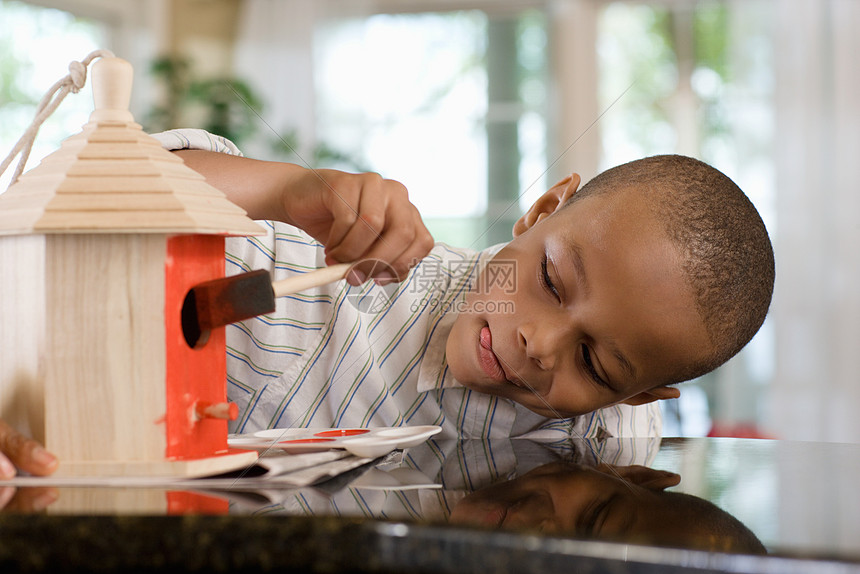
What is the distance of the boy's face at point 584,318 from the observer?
0.84 meters

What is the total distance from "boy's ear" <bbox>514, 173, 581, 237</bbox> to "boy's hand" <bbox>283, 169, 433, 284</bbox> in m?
0.43

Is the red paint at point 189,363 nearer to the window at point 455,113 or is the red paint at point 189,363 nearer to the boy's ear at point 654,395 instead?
the boy's ear at point 654,395

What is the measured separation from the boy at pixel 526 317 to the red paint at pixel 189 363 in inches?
9.2

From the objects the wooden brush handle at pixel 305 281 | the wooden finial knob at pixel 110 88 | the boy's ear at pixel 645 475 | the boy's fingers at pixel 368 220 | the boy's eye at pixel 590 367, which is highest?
the wooden finial knob at pixel 110 88

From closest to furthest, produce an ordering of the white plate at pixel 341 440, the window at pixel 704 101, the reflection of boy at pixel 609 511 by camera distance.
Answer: the reflection of boy at pixel 609 511 → the white plate at pixel 341 440 → the window at pixel 704 101

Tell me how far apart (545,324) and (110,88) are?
0.52m

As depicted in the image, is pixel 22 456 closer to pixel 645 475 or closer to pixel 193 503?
pixel 193 503

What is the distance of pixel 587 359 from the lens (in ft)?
2.94

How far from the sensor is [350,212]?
0.64m

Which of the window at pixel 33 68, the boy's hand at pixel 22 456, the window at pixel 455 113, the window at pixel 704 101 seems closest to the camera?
the boy's hand at pixel 22 456

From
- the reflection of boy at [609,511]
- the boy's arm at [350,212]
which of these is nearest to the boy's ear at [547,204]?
the boy's arm at [350,212]

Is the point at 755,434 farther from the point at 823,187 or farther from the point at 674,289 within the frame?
the point at 674,289

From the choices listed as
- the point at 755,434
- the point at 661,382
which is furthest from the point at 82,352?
the point at 755,434

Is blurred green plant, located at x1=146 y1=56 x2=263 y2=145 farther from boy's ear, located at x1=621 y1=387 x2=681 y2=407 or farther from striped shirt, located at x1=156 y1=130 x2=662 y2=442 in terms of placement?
boy's ear, located at x1=621 y1=387 x2=681 y2=407
